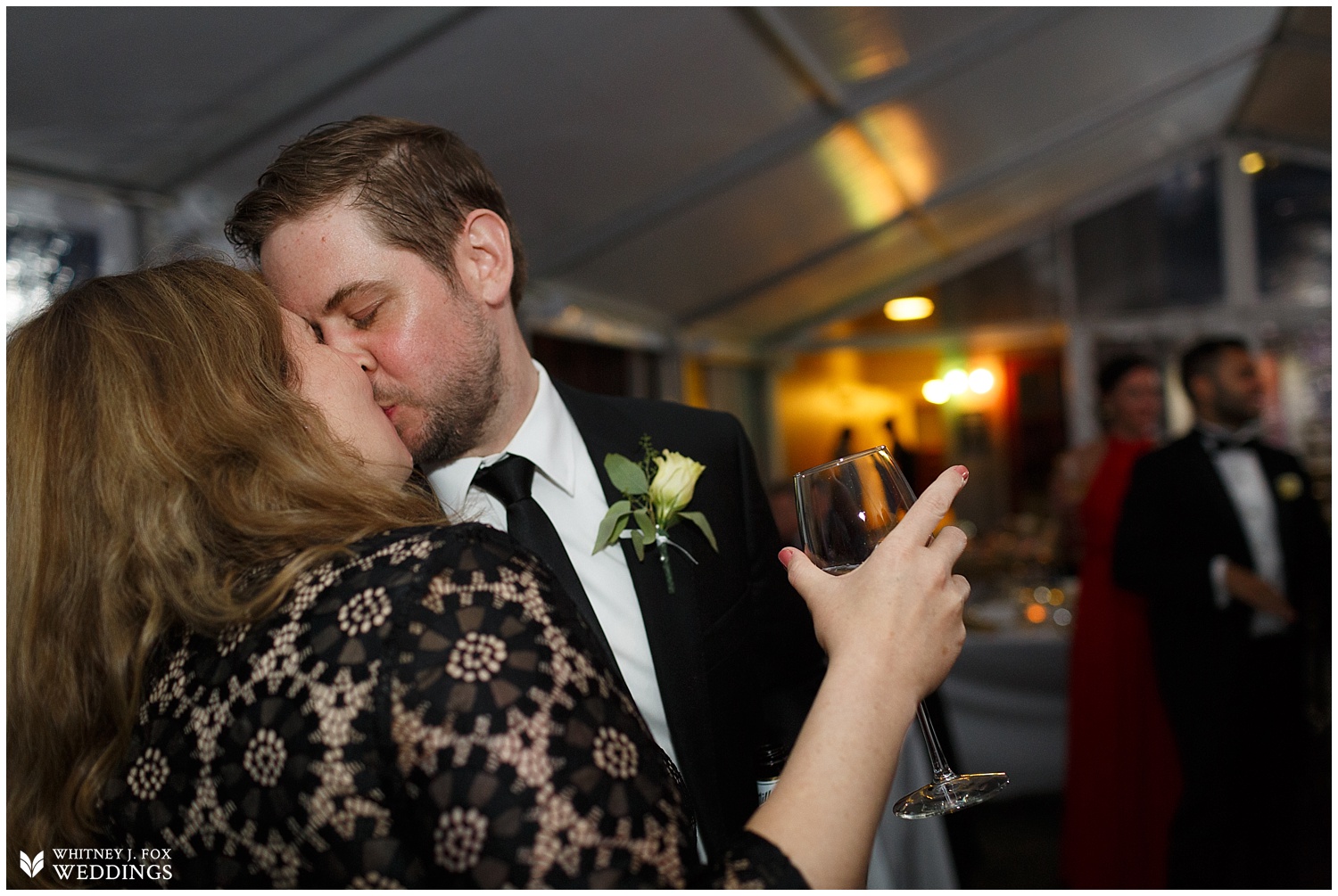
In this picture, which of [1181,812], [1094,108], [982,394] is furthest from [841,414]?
[1181,812]

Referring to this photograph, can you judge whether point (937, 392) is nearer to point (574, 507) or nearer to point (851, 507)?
point (574, 507)

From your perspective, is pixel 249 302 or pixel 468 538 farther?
pixel 249 302

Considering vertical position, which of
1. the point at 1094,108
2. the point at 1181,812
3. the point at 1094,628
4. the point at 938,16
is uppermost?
the point at 1094,108

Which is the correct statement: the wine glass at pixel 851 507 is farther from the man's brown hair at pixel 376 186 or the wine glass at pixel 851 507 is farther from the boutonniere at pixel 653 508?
the man's brown hair at pixel 376 186

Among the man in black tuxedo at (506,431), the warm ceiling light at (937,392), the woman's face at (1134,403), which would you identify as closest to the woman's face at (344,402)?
Result: the man in black tuxedo at (506,431)

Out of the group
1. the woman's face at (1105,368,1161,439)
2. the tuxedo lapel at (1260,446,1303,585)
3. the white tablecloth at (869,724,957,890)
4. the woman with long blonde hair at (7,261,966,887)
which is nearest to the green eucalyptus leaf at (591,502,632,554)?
the woman with long blonde hair at (7,261,966,887)

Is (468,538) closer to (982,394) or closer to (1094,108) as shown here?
(1094,108)

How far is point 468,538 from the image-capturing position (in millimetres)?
836

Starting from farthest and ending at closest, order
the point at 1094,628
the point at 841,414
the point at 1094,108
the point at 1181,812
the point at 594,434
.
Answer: the point at 841,414 < the point at 1094,108 < the point at 1094,628 < the point at 1181,812 < the point at 594,434

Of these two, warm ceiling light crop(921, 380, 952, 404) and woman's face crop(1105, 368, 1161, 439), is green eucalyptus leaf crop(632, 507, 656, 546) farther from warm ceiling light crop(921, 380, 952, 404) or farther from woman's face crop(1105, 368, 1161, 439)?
warm ceiling light crop(921, 380, 952, 404)

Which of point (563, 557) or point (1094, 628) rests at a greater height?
point (563, 557)

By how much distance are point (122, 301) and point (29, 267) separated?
6.01 feet

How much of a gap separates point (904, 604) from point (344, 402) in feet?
2.05

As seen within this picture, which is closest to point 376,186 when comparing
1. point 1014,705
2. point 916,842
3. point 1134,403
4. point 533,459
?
point 533,459
